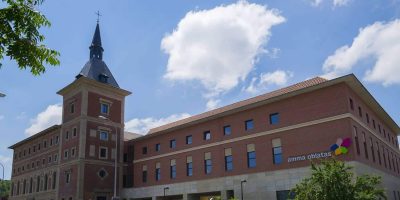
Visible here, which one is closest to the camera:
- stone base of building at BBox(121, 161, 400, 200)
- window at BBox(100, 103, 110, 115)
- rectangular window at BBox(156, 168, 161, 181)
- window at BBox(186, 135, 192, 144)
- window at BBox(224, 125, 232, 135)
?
stone base of building at BBox(121, 161, 400, 200)

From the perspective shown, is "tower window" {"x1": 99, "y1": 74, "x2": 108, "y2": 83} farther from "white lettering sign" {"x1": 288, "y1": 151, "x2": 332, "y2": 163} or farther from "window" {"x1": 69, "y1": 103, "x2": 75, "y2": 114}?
"white lettering sign" {"x1": 288, "y1": 151, "x2": 332, "y2": 163}

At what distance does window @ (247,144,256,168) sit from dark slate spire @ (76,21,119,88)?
94.3 feet

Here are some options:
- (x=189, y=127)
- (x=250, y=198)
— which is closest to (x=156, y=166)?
(x=189, y=127)

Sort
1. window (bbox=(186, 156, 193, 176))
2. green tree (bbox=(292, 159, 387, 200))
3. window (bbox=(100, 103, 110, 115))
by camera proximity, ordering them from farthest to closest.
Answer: window (bbox=(100, 103, 110, 115)) → window (bbox=(186, 156, 193, 176)) → green tree (bbox=(292, 159, 387, 200))

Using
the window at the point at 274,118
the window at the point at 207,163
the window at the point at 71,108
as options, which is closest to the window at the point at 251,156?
the window at the point at 274,118

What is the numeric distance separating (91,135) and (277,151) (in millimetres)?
28968

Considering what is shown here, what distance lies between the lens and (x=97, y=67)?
203 ft

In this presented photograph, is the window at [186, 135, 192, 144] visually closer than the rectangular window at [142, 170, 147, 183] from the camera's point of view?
Yes

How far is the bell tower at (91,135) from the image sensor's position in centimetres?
5359

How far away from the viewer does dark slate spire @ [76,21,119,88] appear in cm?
6022

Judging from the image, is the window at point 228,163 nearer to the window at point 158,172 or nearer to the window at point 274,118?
the window at point 274,118

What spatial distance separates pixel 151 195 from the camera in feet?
171

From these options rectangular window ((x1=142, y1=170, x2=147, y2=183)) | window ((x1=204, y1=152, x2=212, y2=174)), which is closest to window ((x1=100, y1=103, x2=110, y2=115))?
rectangular window ((x1=142, y1=170, x2=147, y2=183))

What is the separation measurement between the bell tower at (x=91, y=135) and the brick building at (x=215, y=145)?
150 millimetres
